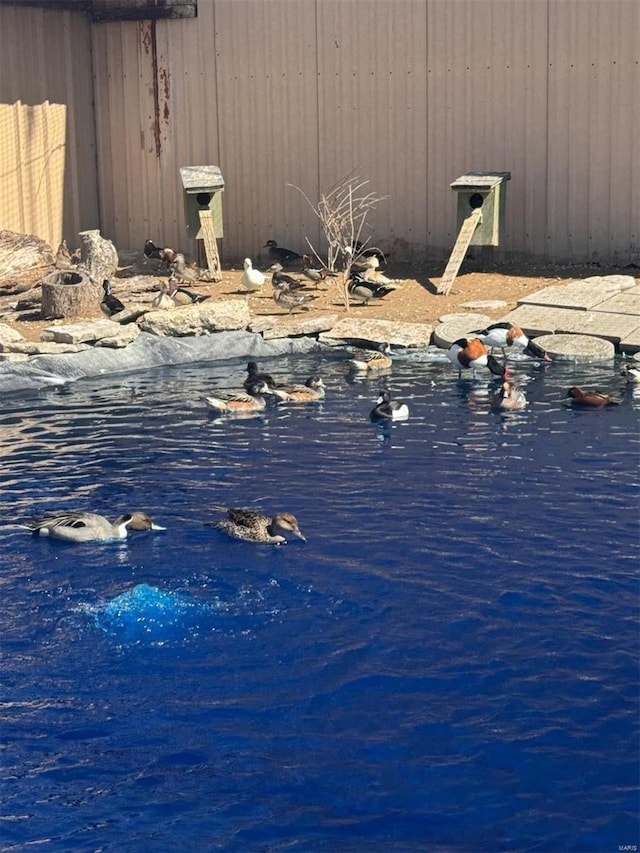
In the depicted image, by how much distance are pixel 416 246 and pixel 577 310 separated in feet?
14.5

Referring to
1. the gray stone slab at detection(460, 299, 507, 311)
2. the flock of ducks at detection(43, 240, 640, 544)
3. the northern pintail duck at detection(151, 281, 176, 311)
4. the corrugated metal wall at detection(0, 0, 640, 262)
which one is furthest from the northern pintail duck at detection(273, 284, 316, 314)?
the corrugated metal wall at detection(0, 0, 640, 262)

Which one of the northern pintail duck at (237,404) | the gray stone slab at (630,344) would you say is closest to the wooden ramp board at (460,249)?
the gray stone slab at (630,344)

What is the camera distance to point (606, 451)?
11781 mm

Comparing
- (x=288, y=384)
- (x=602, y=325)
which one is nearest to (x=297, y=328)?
(x=288, y=384)

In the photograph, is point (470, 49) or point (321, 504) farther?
point (470, 49)

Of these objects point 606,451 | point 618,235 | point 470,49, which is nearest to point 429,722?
point 606,451

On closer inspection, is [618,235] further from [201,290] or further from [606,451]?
[606,451]

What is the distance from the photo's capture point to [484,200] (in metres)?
19.0

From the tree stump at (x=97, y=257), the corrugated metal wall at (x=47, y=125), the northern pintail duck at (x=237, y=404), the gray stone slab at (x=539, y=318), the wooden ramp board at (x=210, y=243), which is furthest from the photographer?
the corrugated metal wall at (x=47, y=125)

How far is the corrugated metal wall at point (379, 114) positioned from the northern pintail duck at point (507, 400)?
6.34 m

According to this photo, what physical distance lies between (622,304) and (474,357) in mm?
3178

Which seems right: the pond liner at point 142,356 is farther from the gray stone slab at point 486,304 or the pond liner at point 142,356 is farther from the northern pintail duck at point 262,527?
the northern pintail duck at point 262,527

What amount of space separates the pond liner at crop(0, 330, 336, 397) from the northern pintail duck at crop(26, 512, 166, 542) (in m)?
5.35

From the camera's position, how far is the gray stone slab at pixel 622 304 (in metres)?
16.8
